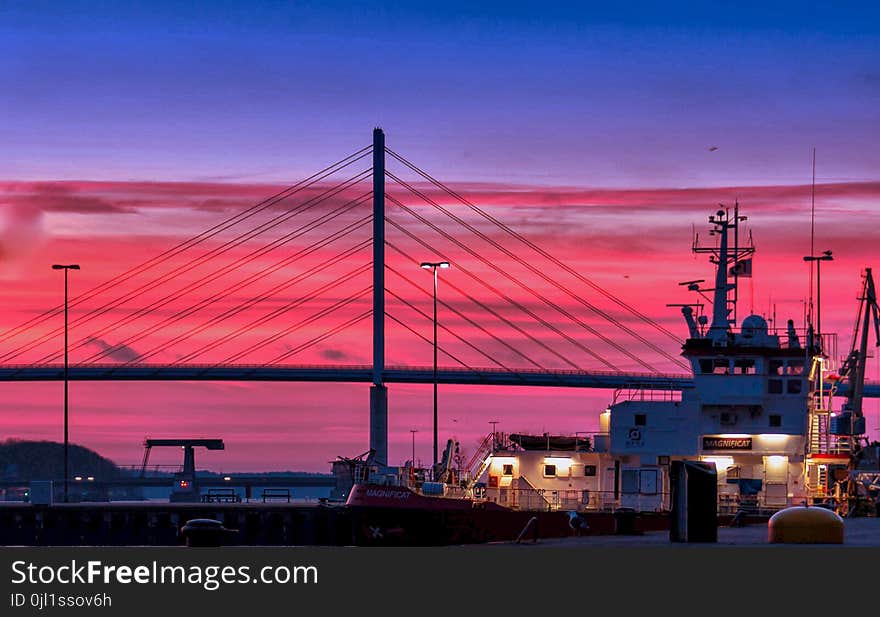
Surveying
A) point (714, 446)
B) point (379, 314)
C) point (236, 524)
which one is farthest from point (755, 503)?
point (379, 314)

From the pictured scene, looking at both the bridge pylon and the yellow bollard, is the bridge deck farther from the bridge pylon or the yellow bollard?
the yellow bollard

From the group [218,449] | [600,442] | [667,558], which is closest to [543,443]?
[600,442]

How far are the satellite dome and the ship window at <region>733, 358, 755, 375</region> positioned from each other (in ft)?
4.52

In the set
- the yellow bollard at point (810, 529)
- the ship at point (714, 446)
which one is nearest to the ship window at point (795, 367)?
the ship at point (714, 446)

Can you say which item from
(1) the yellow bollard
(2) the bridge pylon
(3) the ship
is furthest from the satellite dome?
(2) the bridge pylon

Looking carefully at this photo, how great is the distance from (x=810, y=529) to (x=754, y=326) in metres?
30.0

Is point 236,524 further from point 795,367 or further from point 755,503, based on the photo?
point 795,367

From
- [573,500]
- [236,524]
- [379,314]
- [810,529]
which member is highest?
[379,314]

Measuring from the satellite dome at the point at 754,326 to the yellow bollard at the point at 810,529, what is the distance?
2929cm

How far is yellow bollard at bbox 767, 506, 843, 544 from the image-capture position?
34.5m

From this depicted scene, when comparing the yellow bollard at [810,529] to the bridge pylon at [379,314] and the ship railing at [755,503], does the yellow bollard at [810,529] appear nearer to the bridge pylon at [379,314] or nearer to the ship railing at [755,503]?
the ship railing at [755,503]

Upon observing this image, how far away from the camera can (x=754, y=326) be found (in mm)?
63969

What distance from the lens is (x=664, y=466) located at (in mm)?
62062

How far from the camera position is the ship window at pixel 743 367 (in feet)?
206
